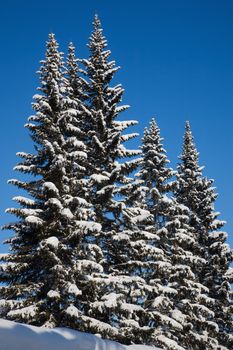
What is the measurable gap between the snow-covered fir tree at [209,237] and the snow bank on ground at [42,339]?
19.4 metres

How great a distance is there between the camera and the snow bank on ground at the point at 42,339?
3711 millimetres

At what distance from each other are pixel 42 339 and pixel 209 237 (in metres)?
24.3

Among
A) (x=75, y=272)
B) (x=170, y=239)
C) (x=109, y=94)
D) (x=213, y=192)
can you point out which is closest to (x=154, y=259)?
(x=170, y=239)

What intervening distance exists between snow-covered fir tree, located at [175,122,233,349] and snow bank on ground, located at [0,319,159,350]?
1945 centimetres

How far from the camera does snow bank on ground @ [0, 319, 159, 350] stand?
371 centimetres

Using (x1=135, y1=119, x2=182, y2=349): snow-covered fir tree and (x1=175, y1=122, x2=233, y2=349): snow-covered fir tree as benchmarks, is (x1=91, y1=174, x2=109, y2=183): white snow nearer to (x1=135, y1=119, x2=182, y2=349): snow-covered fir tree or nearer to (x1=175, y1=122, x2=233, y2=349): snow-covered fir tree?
(x1=135, y1=119, x2=182, y2=349): snow-covered fir tree

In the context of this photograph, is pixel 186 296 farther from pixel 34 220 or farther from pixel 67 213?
pixel 34 220

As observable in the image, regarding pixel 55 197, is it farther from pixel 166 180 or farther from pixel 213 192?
pixel 213 192

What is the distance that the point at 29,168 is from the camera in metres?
16.2

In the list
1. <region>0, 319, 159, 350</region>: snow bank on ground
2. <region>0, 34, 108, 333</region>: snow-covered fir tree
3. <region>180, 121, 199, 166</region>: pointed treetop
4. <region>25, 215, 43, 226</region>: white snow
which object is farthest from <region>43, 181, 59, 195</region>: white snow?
<region>180, 121, 199, 166</region>: pointed treetop

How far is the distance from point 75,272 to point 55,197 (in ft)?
9.59

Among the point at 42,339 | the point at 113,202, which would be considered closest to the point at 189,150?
the point at 113,202

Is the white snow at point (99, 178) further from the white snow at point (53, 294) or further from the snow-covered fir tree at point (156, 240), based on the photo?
the white snow at point (53, 294)

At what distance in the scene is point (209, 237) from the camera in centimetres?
2708
